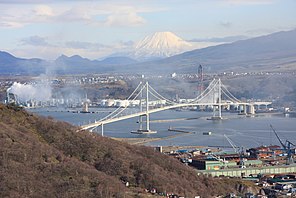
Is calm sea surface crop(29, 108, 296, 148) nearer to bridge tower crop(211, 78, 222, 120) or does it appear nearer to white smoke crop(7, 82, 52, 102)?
bridge tower crop(211, 78, 222, 120)

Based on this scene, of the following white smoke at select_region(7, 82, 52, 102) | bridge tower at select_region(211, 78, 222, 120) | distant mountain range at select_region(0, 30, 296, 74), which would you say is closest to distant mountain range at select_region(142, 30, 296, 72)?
distant mountain range at select_region(0, 30, 296, 74)

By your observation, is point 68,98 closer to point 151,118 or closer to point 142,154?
point 151,118

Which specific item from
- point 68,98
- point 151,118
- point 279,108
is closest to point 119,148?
point 151,118

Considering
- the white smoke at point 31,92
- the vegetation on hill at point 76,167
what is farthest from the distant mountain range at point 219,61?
the vegetation on hill at point 76,167

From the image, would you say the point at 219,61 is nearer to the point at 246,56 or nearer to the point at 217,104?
the point at 246,56

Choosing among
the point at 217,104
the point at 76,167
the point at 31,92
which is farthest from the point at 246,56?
the point at 76,167
